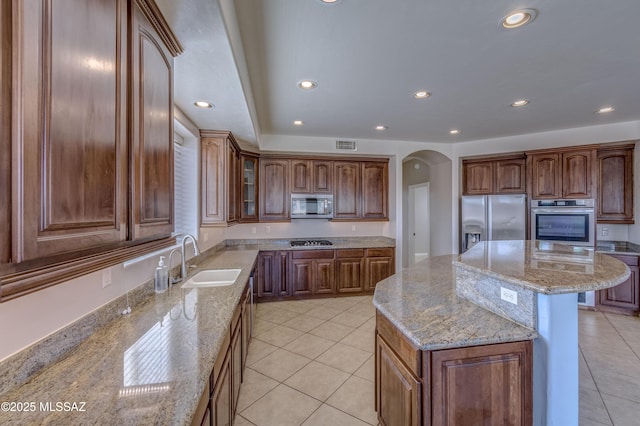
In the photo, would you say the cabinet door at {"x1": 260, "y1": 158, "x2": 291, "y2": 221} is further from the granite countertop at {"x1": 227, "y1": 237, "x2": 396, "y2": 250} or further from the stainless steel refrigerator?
the stainless steel refrigerator

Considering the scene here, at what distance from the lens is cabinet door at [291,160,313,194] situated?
15.6 feet

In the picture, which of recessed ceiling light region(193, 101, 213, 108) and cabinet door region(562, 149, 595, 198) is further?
cabinet door region(562, 149, 595, 198)

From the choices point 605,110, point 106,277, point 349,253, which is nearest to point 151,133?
point 106,277

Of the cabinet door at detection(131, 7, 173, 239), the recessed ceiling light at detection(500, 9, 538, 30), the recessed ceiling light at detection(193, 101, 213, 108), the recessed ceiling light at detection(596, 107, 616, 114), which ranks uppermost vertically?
the recessed ceiling light at detection(596, 107, 616, 114)

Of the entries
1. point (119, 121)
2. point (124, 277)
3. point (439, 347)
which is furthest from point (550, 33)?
point (124, 277)

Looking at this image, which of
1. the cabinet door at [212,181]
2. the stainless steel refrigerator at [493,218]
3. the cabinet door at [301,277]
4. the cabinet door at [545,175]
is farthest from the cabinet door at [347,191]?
the cabinet door at [545,175]

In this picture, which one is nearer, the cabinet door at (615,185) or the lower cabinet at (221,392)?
the lower cabinet at (221,392)

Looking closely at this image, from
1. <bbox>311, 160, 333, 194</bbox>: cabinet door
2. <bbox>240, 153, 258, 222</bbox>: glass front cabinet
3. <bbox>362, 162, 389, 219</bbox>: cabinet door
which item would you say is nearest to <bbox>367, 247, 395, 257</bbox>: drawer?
<bbox>362, 162, 389, 219</bbox>: cabinet door

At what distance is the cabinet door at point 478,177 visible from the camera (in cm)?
496

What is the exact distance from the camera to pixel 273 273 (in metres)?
Result: 4.43

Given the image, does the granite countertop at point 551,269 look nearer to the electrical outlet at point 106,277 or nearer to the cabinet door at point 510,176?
the electrical outlet at point 106,277

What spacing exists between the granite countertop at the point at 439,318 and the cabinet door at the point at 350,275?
2.48m

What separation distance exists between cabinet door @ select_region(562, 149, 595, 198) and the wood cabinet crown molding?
5.29 m

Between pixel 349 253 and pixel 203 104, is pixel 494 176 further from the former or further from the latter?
pixel 203 104
